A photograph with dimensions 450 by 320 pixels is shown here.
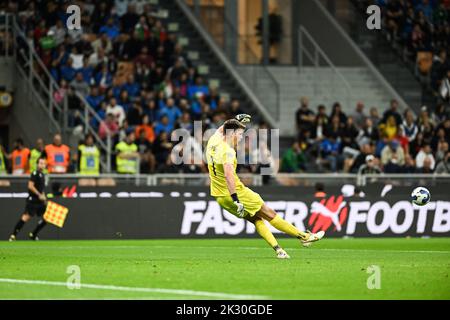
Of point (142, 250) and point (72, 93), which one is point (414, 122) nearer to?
point (72, 93)

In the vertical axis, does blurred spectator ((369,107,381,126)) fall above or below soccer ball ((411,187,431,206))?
above

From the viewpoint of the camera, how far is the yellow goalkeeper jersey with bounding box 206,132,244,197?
59.4 ft

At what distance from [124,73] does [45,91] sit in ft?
7.97

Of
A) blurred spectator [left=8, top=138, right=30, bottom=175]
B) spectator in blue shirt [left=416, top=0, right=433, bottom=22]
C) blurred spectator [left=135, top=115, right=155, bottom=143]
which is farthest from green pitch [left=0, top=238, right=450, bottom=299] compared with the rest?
spectator in blue shirt [left=416, top=0, right=433, bottom=22]

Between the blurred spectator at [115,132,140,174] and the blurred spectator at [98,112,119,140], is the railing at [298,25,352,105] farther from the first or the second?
the blurred spectator at [115,132,140,174]

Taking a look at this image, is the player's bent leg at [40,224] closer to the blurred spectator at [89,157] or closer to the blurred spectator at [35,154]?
the blurred spectator at [35,154]

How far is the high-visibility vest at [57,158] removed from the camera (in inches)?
1178

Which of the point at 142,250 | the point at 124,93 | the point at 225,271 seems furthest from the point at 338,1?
the point at 225,271

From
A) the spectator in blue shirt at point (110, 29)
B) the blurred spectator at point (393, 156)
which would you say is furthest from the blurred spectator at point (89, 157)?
the blurred spectator at point (393, 156)

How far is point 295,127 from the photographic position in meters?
35.8

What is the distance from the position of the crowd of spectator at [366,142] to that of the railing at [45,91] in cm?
555

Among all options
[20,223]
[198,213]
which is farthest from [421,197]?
[20,223]

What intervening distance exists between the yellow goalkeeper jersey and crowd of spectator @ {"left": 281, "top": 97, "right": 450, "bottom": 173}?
1332cm

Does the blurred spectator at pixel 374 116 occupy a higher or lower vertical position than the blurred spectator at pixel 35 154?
higher
